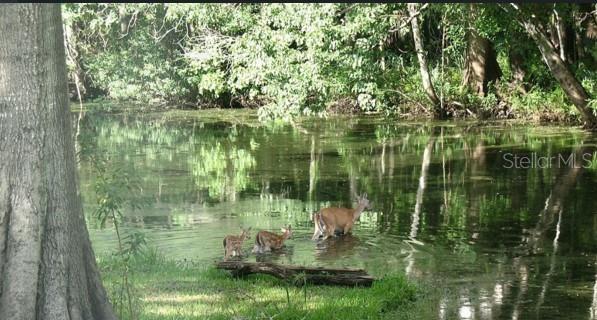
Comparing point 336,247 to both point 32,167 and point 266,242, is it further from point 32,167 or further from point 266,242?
point 32,167

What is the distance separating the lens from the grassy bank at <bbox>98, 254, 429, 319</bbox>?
9195 mm

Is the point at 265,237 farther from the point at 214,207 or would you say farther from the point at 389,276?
the point at 214,207

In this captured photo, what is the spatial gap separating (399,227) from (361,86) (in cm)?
1058

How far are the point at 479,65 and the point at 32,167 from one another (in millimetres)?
29269

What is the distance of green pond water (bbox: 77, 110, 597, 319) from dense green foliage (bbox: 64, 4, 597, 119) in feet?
5.67

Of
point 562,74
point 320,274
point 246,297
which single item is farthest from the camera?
point 562,74

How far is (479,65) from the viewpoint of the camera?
35188mm

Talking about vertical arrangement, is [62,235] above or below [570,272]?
above

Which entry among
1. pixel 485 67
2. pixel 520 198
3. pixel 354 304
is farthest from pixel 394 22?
pixel 354 304

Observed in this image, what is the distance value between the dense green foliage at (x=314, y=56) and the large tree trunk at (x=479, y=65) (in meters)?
0.34

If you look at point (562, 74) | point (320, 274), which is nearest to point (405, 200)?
point (320, 274)

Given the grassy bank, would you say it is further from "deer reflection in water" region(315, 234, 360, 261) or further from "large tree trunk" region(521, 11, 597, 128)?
"large tree trunk" region(521, 11, 597, 128)

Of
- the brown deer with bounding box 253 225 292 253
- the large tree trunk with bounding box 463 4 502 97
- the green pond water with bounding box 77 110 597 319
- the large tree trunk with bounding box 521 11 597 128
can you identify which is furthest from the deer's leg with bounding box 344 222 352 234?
the large tree trunk with bounding box 463 4 502 97

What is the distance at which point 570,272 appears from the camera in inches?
482
